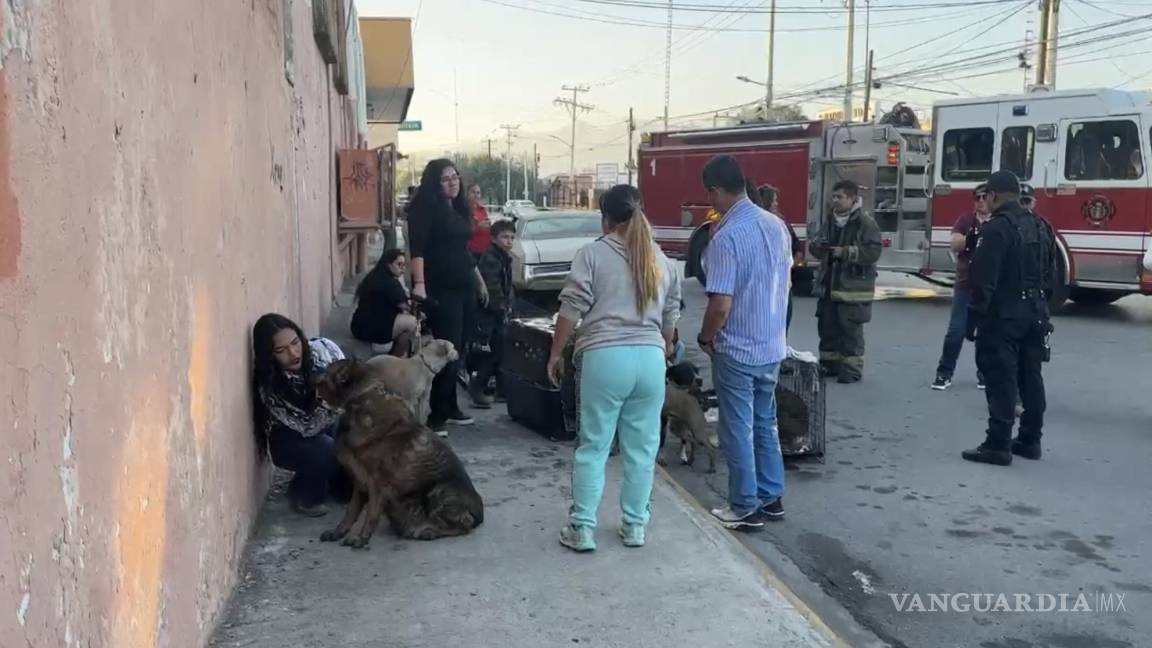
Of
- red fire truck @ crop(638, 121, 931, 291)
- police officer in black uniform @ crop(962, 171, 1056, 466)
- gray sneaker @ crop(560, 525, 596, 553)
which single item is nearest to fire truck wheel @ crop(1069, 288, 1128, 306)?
red fire truck @ crop(638, 121, 931, 291)

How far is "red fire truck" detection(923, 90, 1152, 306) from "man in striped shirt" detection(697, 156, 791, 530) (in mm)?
9644

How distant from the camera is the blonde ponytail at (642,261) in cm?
424

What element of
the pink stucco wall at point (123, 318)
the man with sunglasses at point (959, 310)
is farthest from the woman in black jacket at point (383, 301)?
the man with sunglasses at point (959, 310)

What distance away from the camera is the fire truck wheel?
1438 centimetres

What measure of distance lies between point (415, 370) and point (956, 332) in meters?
5.15

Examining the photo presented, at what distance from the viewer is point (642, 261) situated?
169 inches

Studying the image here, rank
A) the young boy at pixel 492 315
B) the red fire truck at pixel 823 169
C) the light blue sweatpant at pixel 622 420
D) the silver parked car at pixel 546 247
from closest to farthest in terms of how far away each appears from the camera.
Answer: the light blue sweatpant at pixel 622 420 → the young boy at pixel 492 315 → the silver parked car at pixel 546 247 → the red fire truck at pixel 823 169

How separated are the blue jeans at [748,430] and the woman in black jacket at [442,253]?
2.10 meters

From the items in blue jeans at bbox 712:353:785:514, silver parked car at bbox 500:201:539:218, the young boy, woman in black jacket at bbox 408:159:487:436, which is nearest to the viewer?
blue jeans at bbox 712:353:785:514

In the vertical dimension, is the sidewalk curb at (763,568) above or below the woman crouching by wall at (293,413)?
below

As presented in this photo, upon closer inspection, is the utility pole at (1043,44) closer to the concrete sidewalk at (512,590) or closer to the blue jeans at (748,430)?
the blue jeans at (748,430)

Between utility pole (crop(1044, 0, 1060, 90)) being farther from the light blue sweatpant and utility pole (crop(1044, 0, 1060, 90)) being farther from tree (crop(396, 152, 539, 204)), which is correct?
tree (crop(396, 152, 539, 204))

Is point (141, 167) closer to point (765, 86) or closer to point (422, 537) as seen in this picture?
point (422, 537)

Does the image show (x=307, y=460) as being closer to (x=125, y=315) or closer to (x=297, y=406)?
(x=297, y=406)
